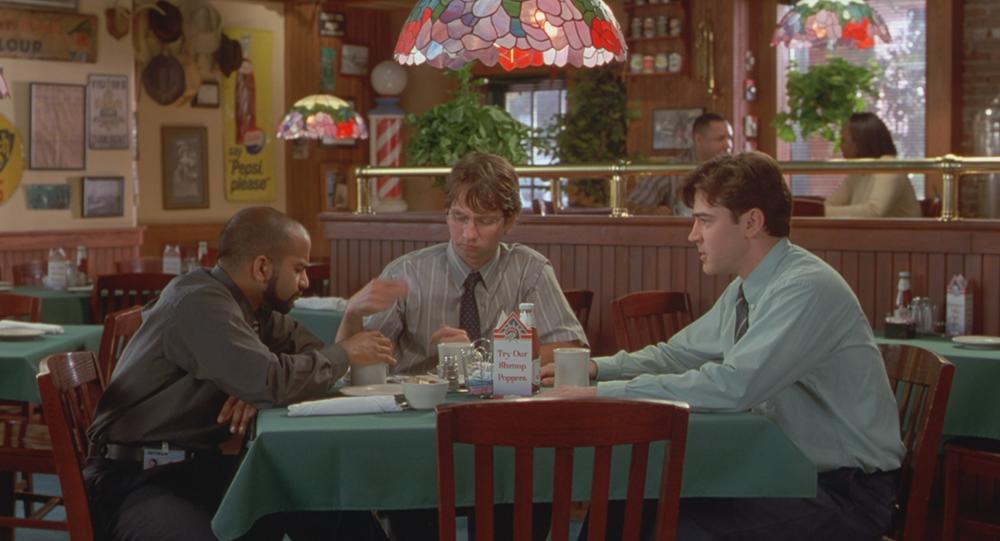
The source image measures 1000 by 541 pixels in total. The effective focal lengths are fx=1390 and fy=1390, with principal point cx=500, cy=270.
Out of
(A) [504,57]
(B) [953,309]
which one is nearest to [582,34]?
(A) [504,57]

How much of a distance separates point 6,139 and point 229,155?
8.00 feet

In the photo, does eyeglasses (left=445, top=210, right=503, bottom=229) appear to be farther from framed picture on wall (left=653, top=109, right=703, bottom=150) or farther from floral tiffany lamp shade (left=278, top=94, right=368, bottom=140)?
framed picture on wall (left=653, top=109, right=703, bottom=150)

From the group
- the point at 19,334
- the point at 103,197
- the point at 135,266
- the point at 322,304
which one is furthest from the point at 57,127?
the point at 19,334

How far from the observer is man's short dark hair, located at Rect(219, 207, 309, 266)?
332cm

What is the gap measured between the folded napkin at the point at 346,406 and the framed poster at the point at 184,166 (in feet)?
28.1

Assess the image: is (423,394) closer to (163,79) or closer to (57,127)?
(57,127)

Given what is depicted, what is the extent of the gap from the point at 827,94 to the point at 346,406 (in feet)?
26.0

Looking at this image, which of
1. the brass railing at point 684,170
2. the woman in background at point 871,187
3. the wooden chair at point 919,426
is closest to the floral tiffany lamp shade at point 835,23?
the woman in background at point 871,187

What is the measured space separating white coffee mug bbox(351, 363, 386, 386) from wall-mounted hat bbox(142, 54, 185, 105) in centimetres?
821

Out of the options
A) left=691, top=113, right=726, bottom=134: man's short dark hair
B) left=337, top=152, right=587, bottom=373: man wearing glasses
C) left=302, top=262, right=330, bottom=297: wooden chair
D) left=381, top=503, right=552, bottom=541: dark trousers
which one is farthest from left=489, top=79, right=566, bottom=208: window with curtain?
left=381, top=503, right=552, bottom=541: dark trousers

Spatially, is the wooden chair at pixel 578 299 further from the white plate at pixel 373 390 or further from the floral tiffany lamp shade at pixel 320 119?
the floral tiffany lamp shade at pixel 320 119

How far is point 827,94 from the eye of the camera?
10273 millimetres

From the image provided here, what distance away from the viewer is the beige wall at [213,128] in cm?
1115

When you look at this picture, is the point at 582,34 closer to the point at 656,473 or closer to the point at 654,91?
the point at 656,473
